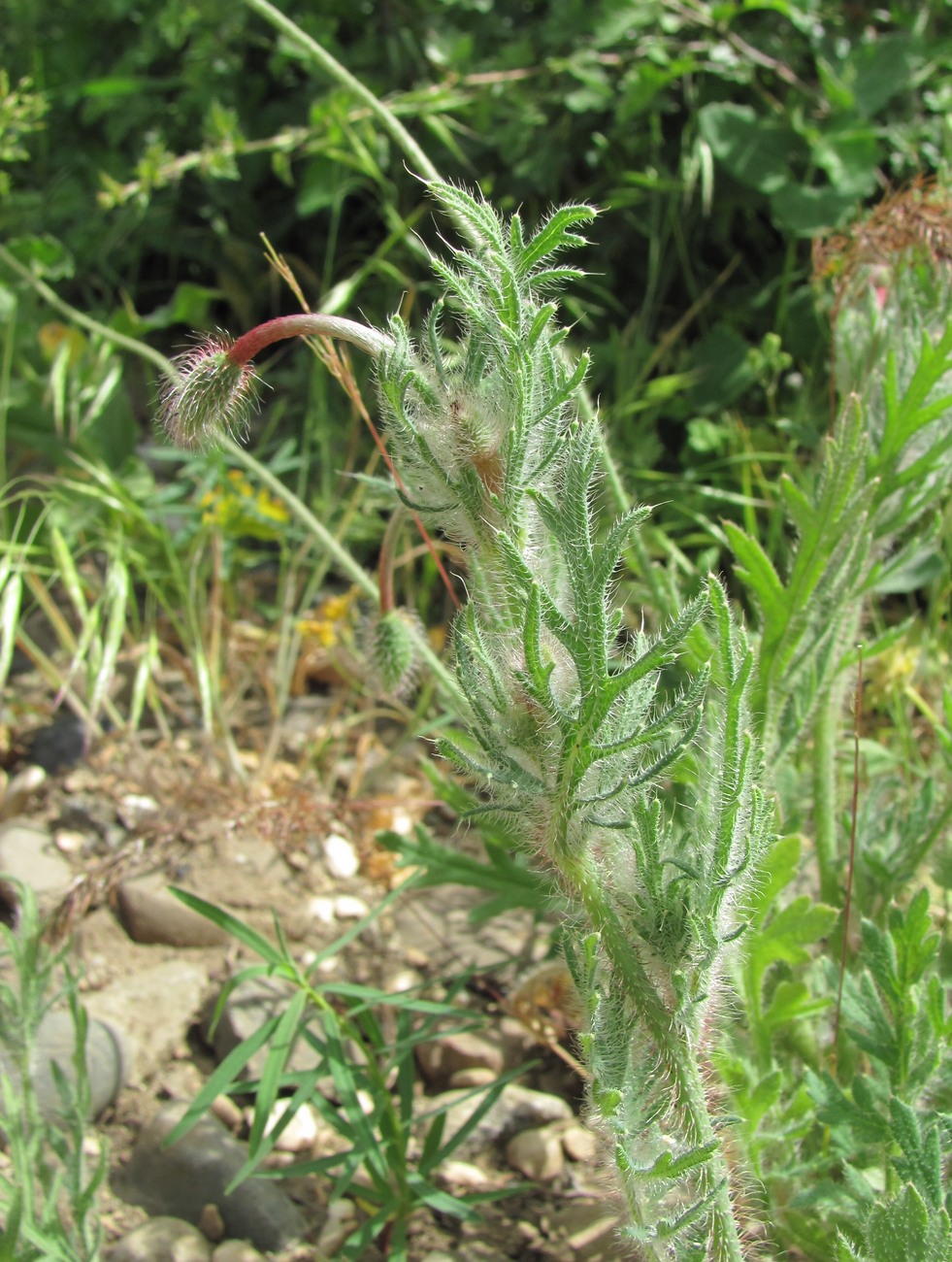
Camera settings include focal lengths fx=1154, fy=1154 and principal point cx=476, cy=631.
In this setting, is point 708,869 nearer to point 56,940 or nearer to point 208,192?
point 56,940

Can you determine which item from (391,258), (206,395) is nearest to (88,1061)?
(206,395)

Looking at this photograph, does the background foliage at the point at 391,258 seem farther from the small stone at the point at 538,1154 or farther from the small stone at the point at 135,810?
the small stone at the point at 538,1154

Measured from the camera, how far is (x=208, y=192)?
3.41 m

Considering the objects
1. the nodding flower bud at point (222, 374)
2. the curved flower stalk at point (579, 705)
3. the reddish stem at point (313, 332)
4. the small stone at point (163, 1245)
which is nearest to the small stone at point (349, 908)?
the small stone at point (163, 1245)

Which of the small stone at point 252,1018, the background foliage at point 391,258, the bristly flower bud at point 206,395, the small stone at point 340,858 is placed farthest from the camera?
the background foliage at point 391,258

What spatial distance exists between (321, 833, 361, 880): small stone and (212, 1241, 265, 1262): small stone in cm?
86

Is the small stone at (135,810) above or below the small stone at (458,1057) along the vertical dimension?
above

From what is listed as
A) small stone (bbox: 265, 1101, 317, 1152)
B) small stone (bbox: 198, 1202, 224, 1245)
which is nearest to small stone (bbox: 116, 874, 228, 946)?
small stone (bbox: 265, 1101, 317, 1152)

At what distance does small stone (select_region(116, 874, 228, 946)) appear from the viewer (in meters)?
→ 2.28

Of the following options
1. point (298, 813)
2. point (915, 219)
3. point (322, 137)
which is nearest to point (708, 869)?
point (915, 219)

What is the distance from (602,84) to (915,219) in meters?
1.49

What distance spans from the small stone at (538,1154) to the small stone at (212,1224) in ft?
1.51

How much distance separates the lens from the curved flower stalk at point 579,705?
3.17 ft

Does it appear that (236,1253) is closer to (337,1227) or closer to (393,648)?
(337,1227)
